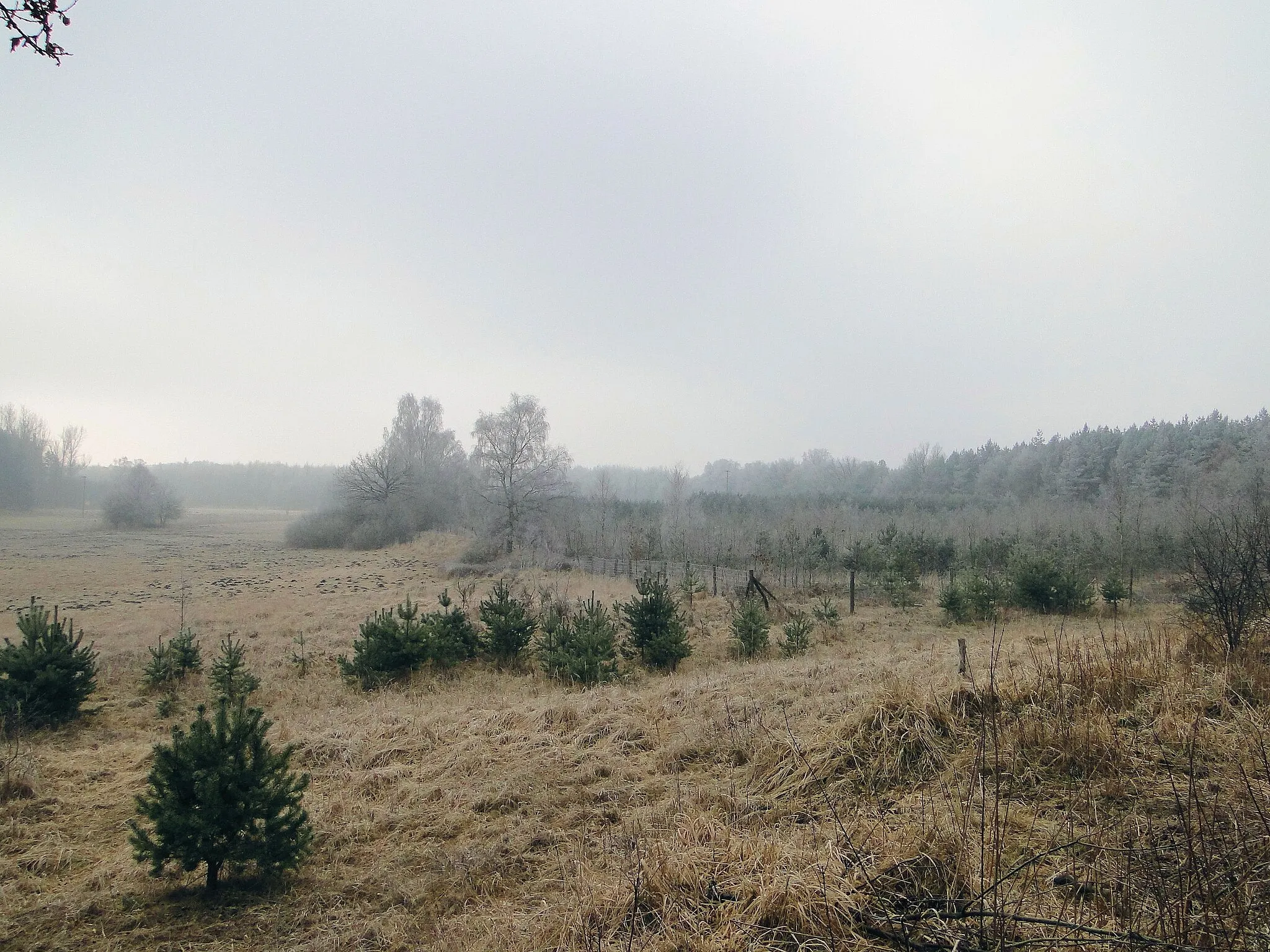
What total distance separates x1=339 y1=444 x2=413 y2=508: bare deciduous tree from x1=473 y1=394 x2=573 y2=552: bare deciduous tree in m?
13.0

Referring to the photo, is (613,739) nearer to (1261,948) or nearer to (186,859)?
(186,859)

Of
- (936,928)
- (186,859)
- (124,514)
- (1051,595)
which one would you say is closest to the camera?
(936,928)

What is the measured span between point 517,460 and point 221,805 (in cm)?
3377

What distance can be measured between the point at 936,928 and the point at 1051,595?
1923 cm

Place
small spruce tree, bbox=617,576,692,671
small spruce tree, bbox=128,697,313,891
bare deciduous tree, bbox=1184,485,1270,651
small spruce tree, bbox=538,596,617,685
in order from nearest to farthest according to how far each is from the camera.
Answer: small spruce tree, bbox=128,697,313,891 < bare deciduous tree, bbox=1184,485,1270,651 < small spruce tree, bbox=538,596,617,685 < small spruce tree, bbox=617,576,692,671

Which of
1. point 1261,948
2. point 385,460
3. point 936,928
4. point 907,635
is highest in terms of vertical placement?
point 385,460

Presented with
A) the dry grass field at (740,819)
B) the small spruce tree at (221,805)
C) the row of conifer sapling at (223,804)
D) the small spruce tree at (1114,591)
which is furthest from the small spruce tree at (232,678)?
the small spruce tree at (1114,591)

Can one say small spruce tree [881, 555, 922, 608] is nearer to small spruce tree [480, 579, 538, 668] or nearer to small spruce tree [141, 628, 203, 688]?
small spruce tree [480, 579, 538, 668]

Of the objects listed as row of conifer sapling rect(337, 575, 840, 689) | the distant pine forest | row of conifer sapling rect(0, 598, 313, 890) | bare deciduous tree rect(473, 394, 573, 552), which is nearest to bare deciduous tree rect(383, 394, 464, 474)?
the distant pine forest

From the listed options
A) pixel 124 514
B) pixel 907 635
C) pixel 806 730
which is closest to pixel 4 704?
pixel 806 730

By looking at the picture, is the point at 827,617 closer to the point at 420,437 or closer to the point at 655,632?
the point at 655,632

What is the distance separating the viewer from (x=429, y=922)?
3.35 meters

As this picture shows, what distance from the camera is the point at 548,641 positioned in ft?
37.7

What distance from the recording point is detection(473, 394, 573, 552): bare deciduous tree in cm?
3678
